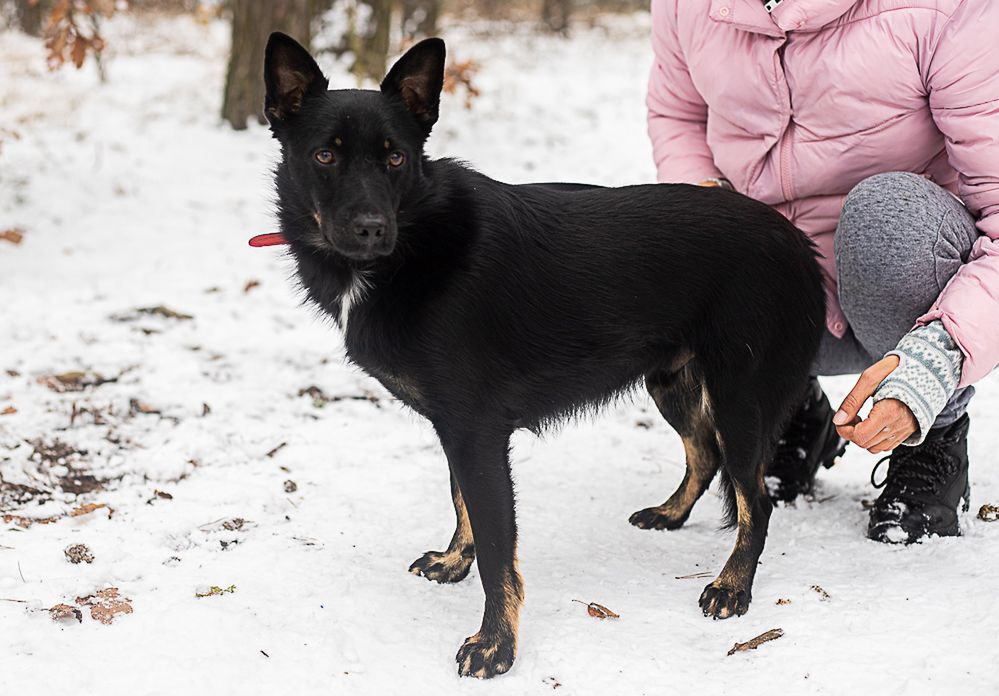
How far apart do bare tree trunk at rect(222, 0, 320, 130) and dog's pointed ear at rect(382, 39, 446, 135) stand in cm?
548

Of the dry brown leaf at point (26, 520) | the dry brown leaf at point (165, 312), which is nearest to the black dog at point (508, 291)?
the dry brown leaf at point (26, 520)

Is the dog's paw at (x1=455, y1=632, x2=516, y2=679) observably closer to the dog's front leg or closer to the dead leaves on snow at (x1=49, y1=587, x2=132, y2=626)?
the dog's front leg

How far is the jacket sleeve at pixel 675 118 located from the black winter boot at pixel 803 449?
2.96 ft

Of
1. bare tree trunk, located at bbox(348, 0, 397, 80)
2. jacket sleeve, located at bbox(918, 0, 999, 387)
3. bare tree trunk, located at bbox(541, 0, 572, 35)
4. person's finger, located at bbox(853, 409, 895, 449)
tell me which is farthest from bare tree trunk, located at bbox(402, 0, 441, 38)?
person's finger, located at bbox(853, 409, 895, 449)

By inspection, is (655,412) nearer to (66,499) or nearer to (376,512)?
(376,512)

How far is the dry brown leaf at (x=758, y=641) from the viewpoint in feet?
8.42

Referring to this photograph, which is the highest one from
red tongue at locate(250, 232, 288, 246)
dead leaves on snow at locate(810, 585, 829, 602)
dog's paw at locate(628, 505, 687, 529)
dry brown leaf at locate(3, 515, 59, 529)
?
red tongue at locate(250, 232, 288, 246)

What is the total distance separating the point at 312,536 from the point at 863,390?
1.75 meters

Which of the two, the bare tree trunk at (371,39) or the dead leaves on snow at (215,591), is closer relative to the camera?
the dead leaves on snow at (215,591)

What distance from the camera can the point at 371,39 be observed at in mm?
8438

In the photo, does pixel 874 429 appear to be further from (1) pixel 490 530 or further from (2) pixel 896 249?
(1) pixel 490 530

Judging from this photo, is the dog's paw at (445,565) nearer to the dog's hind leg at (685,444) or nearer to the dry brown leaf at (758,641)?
the dog's hind leg at (685,444)

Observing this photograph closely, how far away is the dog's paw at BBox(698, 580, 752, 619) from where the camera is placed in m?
2.76

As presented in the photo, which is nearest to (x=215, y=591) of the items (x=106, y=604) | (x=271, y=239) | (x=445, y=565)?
(x=106, y=604)
